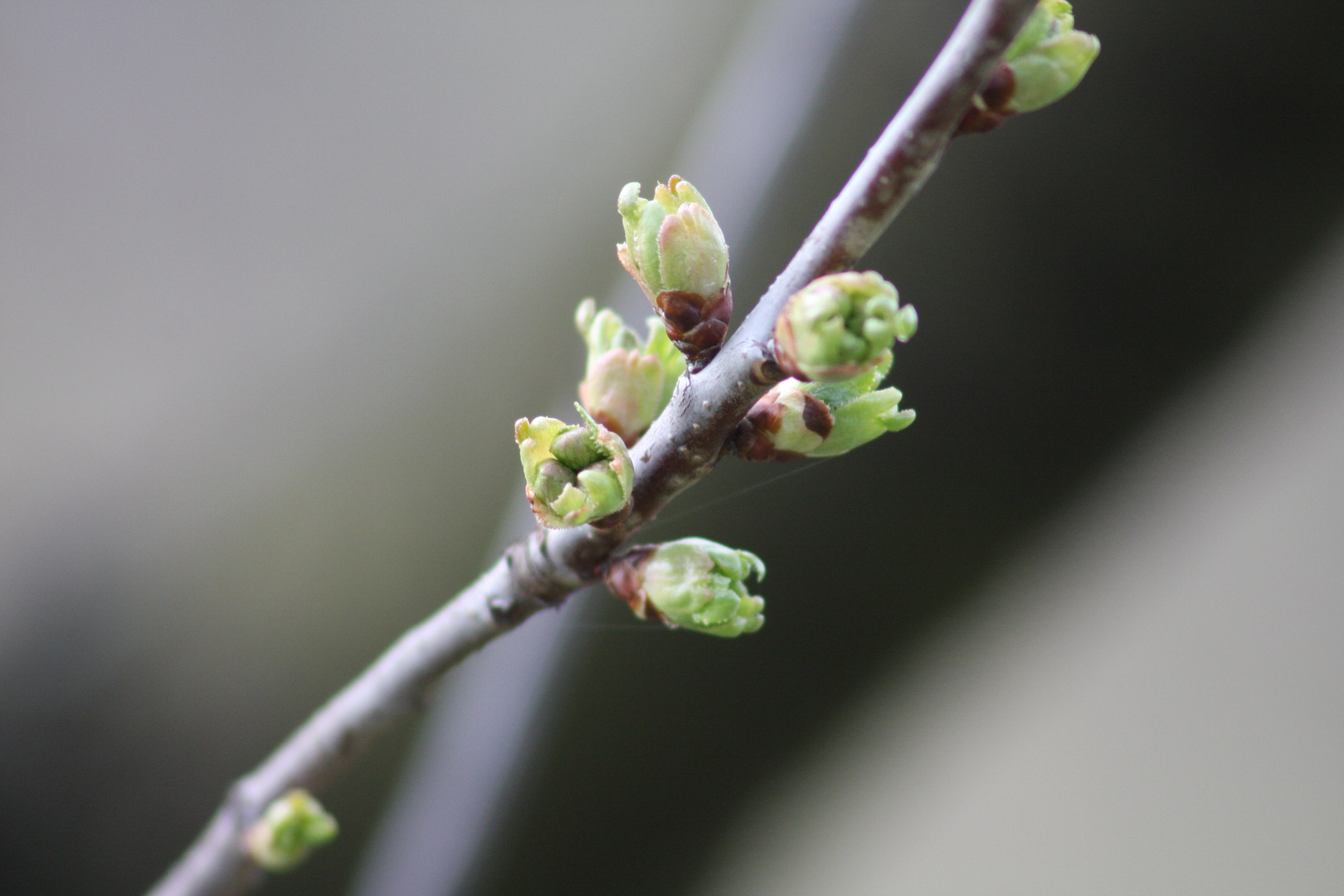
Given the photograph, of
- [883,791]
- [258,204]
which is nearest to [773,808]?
[883,791]

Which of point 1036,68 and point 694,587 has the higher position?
point 1036,68

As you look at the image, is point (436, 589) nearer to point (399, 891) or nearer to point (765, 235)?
point (399, 891)

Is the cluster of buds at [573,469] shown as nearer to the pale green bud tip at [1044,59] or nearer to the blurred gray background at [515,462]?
the pale green bud tip at [1044,59]

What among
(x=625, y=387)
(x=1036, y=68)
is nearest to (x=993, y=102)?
(x=1036, y=68)

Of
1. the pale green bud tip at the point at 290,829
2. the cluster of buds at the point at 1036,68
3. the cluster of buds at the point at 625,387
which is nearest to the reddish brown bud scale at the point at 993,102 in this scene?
the cluster of buds at the point at 1036,68

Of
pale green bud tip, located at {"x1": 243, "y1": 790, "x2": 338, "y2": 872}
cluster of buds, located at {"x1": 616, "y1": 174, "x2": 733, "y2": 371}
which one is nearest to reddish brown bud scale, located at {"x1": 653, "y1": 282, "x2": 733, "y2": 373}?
cluster of buds, located at {"x1": 616, "y1": 174, "x2": 733, "y2": 371}

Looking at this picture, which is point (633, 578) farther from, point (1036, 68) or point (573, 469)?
point (1036, 68)
